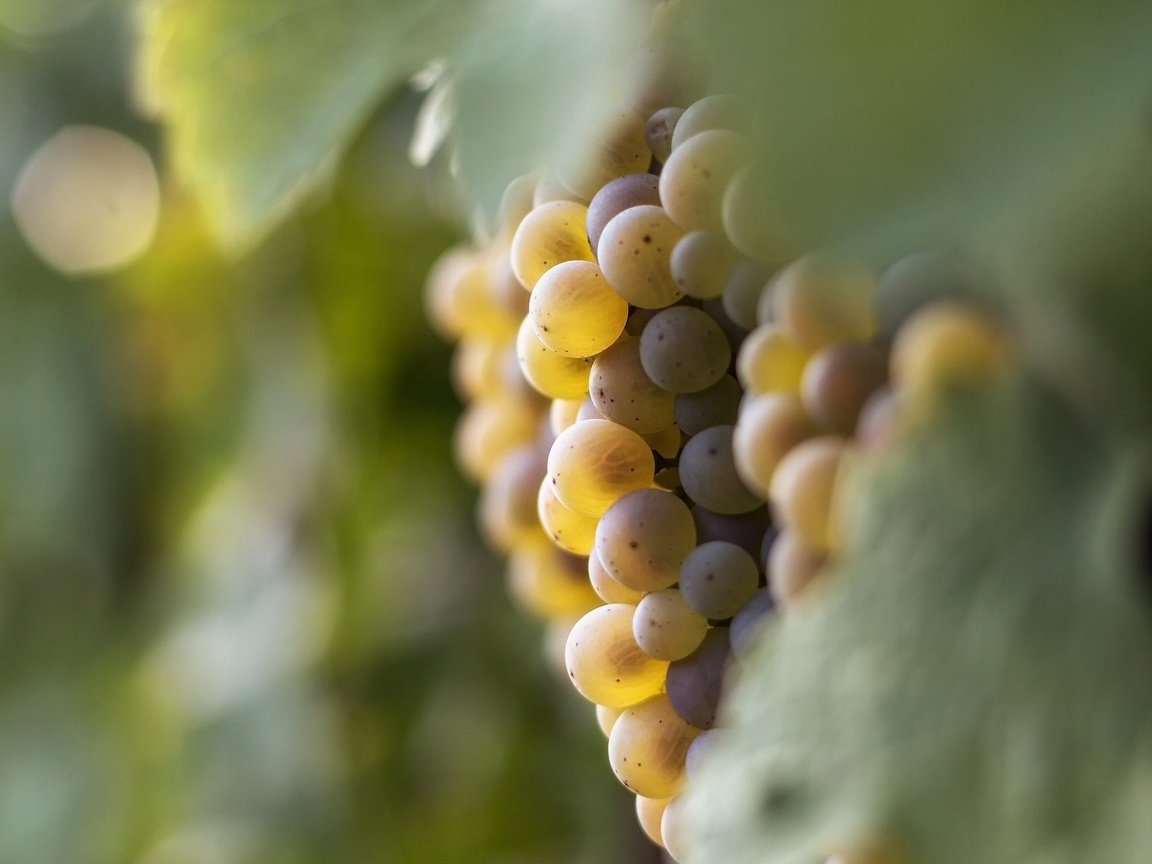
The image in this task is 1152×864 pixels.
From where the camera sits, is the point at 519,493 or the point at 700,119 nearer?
the point at 700,119

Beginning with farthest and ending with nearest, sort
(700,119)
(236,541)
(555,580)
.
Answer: (236,541)
(555,580)
(700,119)

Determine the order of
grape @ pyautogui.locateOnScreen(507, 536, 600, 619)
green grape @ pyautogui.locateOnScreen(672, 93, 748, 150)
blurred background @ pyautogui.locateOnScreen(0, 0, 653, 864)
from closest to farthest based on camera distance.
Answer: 1. green grape @ pyautogui.locateOnScreen(672, 93, 748, 150)
2. grape @ pyautogui.locateOnScreen(507, 536, 600, 619)
3. blurred background @ pyautogui.locateOnScreen(0, 0, 653, 864)

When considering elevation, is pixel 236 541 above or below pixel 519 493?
Answer: below

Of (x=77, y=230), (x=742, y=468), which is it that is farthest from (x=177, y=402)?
(x=742, y=468)

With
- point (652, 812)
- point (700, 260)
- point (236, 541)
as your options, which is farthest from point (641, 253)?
point (236, 541)

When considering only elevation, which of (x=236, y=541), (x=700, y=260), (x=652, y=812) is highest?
(x=700, y=260)

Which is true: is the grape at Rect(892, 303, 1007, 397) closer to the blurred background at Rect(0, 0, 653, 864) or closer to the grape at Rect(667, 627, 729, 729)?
the grape at Rect(667, 627, 729, 729)

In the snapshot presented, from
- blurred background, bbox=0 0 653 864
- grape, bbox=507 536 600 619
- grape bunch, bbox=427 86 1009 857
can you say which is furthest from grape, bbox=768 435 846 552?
blurred background, bbox=0 0 653 864

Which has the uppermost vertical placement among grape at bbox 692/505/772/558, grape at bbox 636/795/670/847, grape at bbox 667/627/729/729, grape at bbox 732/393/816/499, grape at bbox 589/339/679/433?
grape at bbox 589/339/679/433

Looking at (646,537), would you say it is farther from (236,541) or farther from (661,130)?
(236,541)
